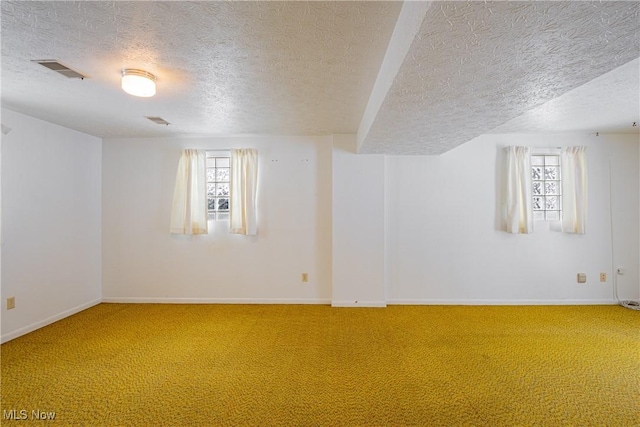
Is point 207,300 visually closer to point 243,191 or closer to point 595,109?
point 243,191

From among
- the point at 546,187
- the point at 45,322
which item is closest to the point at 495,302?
the point at 546,187

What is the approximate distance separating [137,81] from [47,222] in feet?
8.11

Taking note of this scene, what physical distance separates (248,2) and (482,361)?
3.03 meters

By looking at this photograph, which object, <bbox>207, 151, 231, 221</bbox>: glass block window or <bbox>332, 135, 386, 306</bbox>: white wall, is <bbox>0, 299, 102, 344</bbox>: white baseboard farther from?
<bbox>332, 135, 386, 306</bbox>: white wall

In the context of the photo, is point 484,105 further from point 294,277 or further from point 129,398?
point 129,398

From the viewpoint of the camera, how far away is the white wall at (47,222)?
2.87 metres

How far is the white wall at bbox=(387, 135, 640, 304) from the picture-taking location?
3807 mm

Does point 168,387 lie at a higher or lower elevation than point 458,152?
lower

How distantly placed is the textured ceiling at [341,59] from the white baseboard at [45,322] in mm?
2274

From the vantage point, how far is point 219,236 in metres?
3.97

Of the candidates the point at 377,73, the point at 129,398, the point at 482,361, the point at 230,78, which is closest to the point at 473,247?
the point at 482,361

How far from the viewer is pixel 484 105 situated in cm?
204

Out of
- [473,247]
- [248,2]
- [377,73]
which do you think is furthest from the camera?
[473,247]

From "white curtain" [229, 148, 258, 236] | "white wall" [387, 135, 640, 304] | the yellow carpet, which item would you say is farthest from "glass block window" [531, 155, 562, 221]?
"white curtain" [229, 148, 258, 236]
